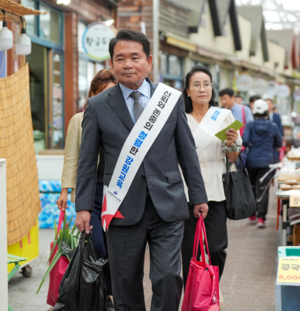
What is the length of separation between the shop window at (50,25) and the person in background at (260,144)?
15.9 ft

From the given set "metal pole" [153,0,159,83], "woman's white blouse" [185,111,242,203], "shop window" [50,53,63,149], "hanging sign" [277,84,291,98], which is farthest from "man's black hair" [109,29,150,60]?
"hanging sign" [277,84,291,98]

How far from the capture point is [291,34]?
61125 millimetres

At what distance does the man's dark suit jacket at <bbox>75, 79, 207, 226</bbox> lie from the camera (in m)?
3.55

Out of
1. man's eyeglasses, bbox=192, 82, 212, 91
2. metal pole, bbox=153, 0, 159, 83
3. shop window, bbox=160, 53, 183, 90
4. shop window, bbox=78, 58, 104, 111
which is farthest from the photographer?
shop window, bbox=160, 53, 183, 90

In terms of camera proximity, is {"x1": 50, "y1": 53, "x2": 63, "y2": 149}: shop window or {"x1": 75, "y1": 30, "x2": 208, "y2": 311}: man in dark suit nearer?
{"x1": 75, "y1": 30, "x2": 208, "y2": 311}: man in dark suit

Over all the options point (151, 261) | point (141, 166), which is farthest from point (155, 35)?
point (151, 261)

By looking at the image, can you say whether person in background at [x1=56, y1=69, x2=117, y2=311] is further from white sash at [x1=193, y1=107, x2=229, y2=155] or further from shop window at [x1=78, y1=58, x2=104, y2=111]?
shop window at [x1=78, y1=58, x2=104, y2=111]

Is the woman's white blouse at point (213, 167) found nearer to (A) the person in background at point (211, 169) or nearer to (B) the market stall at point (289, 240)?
(A) the person in background at point (211, 169)

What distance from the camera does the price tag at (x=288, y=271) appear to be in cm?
386

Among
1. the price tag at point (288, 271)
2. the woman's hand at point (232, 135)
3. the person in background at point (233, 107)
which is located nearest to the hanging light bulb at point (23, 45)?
the woman's hand at point (232, 135)

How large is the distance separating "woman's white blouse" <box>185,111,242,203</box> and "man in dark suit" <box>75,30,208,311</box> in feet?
3.70

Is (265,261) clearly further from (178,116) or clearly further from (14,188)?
(178,116)

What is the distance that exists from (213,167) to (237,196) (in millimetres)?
303

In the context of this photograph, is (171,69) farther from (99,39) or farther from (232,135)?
(232,135)
